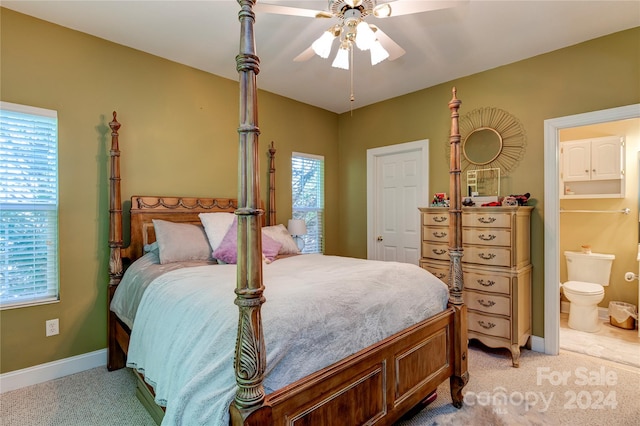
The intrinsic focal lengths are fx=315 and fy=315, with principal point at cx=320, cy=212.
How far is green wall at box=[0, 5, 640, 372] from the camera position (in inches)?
97.3

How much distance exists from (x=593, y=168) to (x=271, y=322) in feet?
14.7

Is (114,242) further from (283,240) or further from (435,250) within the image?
(435,250)

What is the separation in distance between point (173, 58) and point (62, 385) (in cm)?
298

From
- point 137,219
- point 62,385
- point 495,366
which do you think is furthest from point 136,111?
point 495,366

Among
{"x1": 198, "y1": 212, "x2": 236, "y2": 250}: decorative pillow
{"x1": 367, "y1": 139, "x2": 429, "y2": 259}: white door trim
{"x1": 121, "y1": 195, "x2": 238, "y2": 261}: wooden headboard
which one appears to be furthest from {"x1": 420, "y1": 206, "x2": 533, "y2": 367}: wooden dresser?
{"x1": 121, "y1": 195, "x2": 238, "y2": 261}: wooden headboard

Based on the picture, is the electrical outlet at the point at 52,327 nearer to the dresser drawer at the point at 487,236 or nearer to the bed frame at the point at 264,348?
the bed frame at the point at 264,348

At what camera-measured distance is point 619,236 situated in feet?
12.3

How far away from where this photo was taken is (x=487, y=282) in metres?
2.89

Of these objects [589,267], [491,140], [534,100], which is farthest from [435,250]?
[589,267]

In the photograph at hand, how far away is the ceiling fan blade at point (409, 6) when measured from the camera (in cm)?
172

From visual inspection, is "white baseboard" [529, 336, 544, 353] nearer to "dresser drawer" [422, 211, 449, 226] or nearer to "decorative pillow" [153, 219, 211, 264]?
"dresser drawer" [422, 211, 449, 226]

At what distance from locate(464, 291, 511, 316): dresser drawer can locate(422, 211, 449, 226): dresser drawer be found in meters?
0.71

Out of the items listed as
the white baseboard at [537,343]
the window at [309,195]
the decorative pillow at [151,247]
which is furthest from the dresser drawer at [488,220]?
the decorative pillow at [151,247]

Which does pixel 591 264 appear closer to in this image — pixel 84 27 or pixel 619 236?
pixel 619 236
